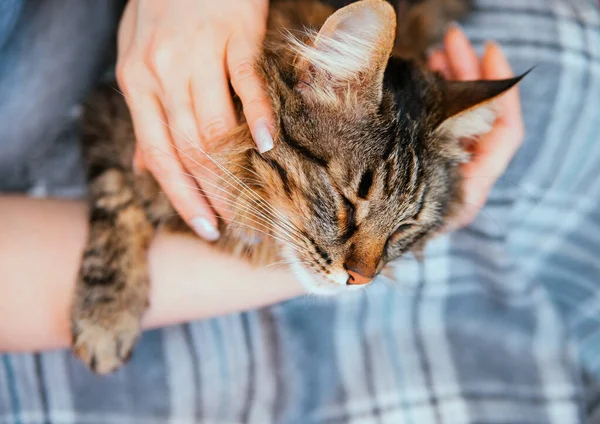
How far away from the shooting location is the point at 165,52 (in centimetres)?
85

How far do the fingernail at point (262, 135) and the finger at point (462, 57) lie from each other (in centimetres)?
58

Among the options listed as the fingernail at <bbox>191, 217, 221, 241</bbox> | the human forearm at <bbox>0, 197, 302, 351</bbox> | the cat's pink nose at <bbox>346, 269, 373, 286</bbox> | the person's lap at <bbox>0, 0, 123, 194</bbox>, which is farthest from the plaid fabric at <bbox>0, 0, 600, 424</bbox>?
the person's lap at <bbox>0, 0, 123, 194</bbox>

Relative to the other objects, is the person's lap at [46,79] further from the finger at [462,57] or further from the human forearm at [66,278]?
the finger at [462,57]

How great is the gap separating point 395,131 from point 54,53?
2.28 feet

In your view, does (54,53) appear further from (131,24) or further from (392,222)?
(392,222)

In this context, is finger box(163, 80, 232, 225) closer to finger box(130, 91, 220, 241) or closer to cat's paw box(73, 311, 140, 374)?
finger box(130, 91, 220, 241)

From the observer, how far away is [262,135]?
0.76m

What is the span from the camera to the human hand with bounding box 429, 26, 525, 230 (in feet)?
3.39

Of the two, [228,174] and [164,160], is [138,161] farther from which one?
[228,174]

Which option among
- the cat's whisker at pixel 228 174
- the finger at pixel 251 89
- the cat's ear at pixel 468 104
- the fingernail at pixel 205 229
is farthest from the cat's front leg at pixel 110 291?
the cat's ear at pixel 468 104

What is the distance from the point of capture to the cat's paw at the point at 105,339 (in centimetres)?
97

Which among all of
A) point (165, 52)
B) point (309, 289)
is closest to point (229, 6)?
point (165, 52)

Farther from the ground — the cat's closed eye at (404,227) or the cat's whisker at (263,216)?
the cat's whisker at (263,216)

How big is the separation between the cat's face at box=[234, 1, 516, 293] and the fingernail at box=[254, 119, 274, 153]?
38mm
